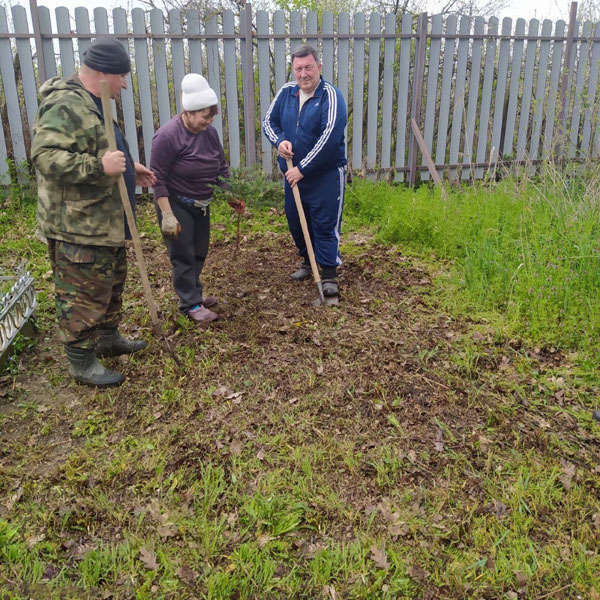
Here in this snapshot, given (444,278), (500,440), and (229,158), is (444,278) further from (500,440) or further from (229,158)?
(229,158)

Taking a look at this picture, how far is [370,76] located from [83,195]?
5.85 metres

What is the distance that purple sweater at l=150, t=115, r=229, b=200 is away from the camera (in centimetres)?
390

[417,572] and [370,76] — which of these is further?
[370,76]

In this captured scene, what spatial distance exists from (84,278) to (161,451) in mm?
1155

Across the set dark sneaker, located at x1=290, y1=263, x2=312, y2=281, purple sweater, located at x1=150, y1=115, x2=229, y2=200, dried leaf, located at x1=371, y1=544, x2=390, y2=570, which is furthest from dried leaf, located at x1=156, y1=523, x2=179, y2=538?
dark sneaker, located at x1=290, y1=263, x2=312, y2=281

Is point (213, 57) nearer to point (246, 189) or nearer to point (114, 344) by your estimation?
point (246, 189)

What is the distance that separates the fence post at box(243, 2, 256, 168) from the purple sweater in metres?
3.40

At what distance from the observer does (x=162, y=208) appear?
12.8ft

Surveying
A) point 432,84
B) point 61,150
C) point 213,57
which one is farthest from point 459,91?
point 61,150

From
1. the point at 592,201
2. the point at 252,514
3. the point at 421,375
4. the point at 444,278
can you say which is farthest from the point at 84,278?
the point at 592,201

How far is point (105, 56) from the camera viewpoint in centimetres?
304

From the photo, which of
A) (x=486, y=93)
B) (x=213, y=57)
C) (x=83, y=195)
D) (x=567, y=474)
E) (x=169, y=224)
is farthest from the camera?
(x=486, y=93)

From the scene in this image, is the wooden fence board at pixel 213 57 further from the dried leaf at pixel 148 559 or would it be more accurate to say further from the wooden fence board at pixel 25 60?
the dried leaf at pixel 148 559

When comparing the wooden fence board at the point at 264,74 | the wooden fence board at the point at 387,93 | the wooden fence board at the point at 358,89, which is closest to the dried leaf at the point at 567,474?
the wooden fence board at the point at 264,74
